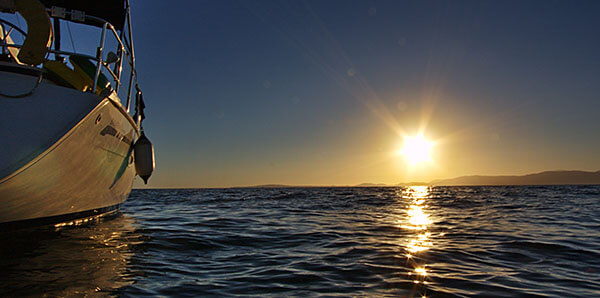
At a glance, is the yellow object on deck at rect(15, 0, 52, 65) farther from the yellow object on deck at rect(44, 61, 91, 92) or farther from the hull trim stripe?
the hull trim stripe

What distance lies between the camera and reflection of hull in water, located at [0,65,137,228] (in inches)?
151

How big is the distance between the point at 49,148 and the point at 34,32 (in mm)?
1574

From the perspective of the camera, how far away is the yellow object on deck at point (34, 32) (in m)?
4.21

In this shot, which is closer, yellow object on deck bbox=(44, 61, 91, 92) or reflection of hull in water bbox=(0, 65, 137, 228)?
reflection of hull in water bbox=(0, 65, 137, 228)

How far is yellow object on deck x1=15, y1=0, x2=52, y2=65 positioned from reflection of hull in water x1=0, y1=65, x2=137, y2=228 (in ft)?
1.20

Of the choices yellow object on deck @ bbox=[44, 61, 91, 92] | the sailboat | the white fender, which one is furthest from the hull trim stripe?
yellow object on deck @ bbox=[44, 61, 91, 92]

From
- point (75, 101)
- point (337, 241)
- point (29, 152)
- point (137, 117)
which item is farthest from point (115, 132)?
point (337, 241)

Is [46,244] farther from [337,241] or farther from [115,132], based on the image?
[337,241]

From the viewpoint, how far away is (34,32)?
4.25 metres

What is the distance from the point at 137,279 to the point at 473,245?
4.51 metres

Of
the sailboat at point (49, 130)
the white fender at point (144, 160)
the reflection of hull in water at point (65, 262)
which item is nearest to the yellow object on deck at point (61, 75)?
the sailboat at point (49, 130)

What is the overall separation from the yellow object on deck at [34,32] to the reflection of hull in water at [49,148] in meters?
0.36

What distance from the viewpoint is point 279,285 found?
290 centimetres

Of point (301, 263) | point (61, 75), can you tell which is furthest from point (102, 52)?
point (301, 263)
